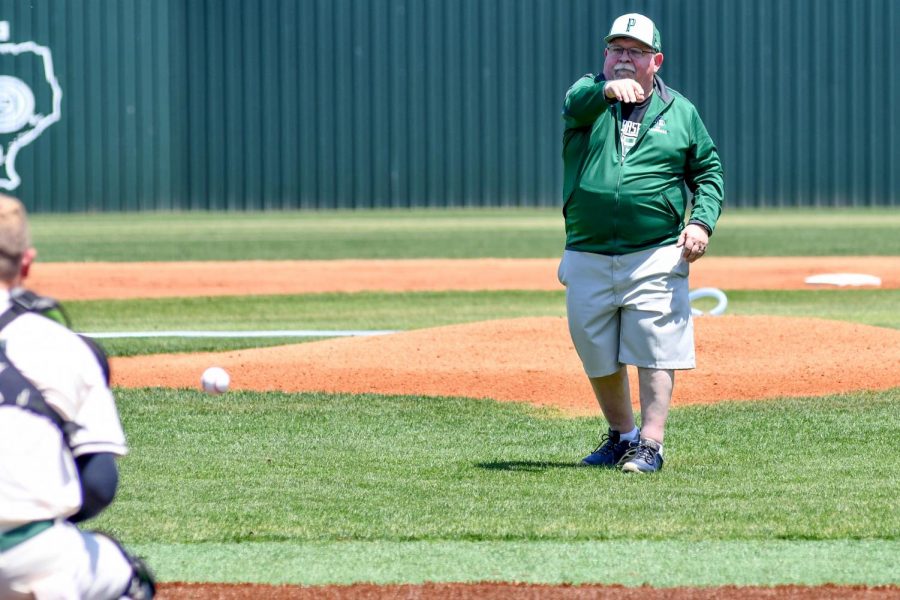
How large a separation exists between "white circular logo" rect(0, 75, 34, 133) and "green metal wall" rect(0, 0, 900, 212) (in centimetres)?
23

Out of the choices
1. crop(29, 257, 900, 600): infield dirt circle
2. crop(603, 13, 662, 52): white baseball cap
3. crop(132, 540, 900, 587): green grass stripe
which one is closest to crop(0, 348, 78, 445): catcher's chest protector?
crop(132, 540, 900, 587): green grass stripe

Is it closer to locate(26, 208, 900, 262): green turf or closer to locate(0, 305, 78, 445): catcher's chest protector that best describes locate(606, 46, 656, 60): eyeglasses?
locate(0, 305, 78, 445): catcher's chest protector

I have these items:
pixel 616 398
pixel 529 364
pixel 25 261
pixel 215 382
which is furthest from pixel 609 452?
pixel 25 261

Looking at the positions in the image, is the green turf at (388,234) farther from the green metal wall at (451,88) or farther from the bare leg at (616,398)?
the bare leg at (616,398)

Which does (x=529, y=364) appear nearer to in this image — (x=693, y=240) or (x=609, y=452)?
(x=609, y=452)

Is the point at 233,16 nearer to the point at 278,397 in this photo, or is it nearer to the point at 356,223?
the point at 356,223

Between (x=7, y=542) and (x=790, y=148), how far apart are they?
26.6m

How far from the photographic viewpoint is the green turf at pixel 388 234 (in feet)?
73.0

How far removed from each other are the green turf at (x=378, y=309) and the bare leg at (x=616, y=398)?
6.11 metres

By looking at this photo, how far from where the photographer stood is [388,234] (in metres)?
26.0

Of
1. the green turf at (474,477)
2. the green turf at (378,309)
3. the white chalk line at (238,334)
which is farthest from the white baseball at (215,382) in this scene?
the white chalk line at (238,334)

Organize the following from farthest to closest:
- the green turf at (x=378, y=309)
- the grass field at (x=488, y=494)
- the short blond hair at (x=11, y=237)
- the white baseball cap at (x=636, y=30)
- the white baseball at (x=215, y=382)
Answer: the green turf at (x=378, y=309) < the white baseball at (x=215, y=382) < the white baseball cap at (x=636, y=30) < the grass field at (x=488, y=494) < the short blond hair at (x=11, y=237)

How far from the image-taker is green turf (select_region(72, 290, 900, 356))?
1354 centimetres

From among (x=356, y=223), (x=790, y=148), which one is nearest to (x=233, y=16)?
(x=356, y=223)
